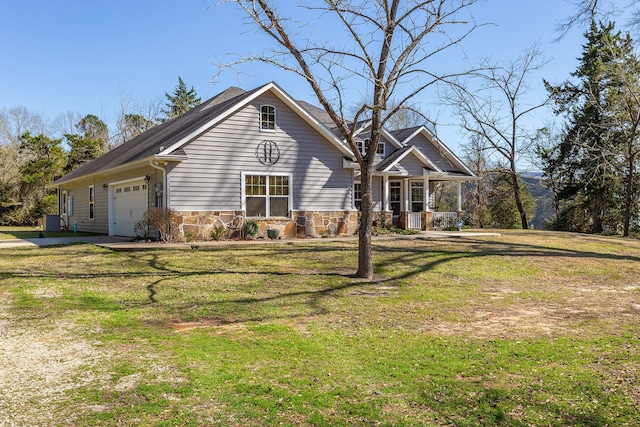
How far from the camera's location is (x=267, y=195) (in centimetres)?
1703

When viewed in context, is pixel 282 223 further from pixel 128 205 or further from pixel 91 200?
pixel 91 200

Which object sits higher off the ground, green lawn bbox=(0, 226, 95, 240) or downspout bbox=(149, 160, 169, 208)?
downspout bbox=(149, 160, 169, 208)

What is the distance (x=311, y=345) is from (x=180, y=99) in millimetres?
56156

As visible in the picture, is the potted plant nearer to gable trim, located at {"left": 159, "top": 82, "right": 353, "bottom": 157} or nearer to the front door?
gable trim, located at {"left": 159, "top": 82, "right": 353, "bottom": 157}

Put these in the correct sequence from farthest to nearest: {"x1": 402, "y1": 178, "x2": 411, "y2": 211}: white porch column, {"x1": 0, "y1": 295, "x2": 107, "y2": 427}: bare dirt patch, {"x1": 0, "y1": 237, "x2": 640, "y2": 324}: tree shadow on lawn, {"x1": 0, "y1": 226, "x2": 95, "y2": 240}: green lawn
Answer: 1. {"x1": 402, "y1": 178, "x2": 411, "y2": 211}: white porch column
2. {"x1": 0, "y1": 226, "x2": 95, "y2": 240}: green lawn
3. {"x1": 0, "y1": 237, "x2": 640, "y2": 324}: tree shadow on lawn
4. {"x1": 0, "y1": 295, "x2": 107, "y2": 427}: bare dirt patch

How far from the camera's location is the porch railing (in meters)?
24.1

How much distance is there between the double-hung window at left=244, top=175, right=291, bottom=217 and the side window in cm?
172

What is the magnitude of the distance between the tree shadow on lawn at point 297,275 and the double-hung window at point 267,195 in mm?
2774

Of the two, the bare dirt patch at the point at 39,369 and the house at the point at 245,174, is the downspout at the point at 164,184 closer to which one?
the house at the point at 245,174

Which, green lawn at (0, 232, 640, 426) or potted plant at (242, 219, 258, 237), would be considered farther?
potted plant at (242, 219, 258, 237)

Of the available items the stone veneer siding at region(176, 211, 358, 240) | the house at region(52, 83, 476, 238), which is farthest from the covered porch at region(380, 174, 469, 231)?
the house at region(52, 83, 476, 238)

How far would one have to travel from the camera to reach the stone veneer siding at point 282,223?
15.5 meters

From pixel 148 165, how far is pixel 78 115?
37.9 meters

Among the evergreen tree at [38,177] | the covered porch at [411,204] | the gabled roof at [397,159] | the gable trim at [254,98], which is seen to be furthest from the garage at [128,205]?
the evergreen tree at [38,177]
